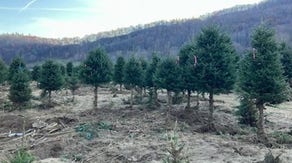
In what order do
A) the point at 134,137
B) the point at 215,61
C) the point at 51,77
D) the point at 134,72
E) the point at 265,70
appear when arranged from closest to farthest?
1. the point at 265,70
2. the point at 134,137
3. the point at 215,61
4. the point at 51,77
5. the point at 134,72

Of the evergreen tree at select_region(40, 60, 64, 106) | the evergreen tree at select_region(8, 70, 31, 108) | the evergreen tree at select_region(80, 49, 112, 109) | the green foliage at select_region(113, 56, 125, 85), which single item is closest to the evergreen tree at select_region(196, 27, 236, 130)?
the evergreen tree at select_region(80, 49, 112, 109)

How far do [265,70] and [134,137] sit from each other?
8.93 m

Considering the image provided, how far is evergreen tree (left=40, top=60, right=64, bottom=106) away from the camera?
4372 cm

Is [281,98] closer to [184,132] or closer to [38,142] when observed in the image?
[184,132]

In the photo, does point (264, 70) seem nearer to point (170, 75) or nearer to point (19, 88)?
point (170, 75)

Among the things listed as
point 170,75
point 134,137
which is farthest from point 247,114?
point 134,137

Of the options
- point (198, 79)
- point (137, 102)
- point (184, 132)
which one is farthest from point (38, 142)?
point (137, 102)

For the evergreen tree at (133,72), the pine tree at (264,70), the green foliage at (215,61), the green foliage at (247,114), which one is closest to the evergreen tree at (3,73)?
the evergreen tree at (133,72)

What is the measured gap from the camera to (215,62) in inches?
1228

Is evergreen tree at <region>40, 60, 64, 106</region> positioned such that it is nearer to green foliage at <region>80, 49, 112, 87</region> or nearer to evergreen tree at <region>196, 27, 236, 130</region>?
green foliage at <region>80, 49, 112, 87</region>

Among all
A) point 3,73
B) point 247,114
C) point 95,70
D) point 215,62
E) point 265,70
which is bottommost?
point 247,114

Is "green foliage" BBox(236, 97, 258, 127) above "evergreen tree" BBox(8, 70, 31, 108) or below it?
below

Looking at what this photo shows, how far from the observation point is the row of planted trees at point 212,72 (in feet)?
82.7

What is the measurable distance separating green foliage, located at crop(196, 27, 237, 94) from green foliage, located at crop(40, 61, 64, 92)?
17.7m
